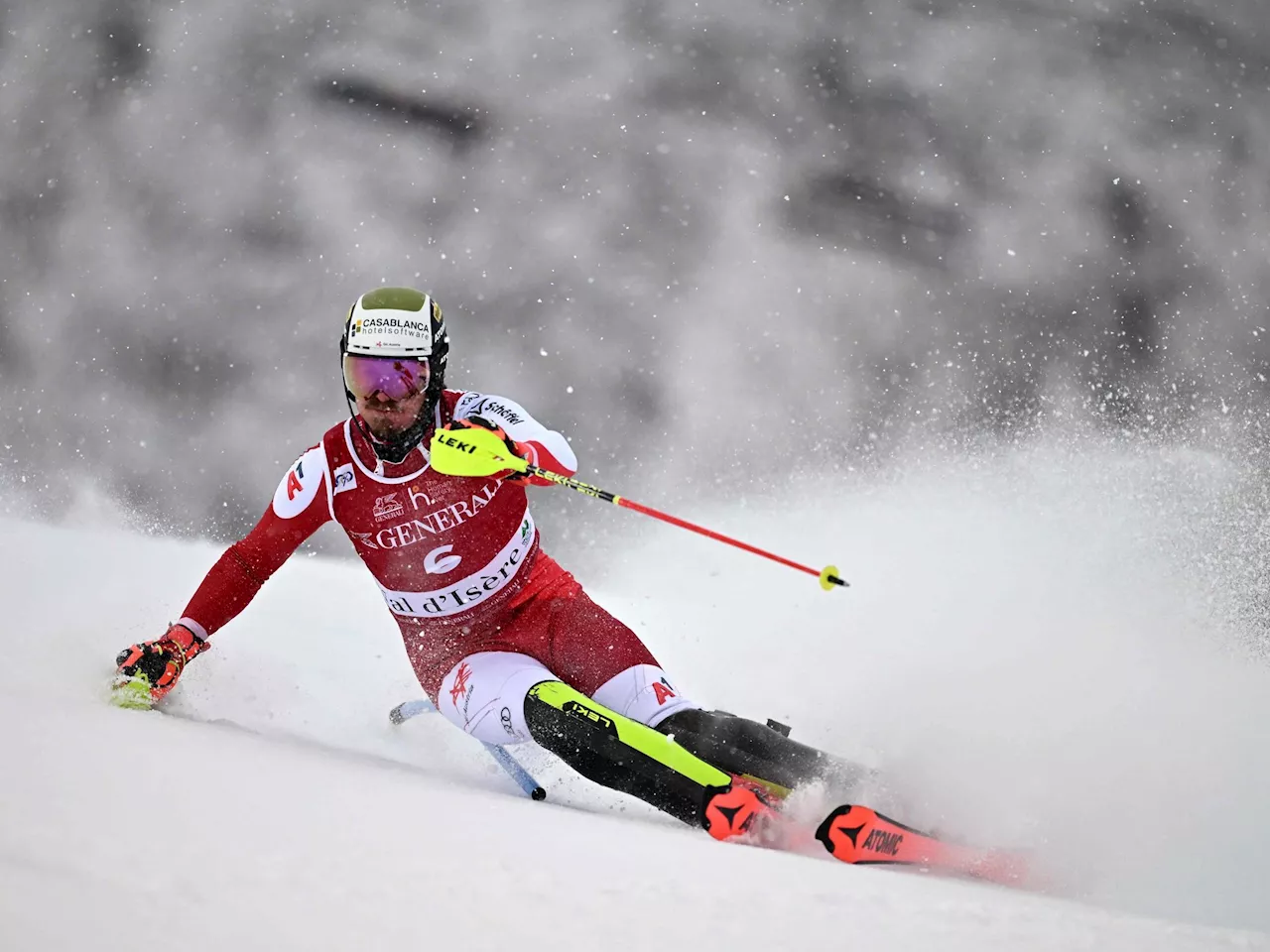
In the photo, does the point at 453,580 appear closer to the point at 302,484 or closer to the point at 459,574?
the point at 459,574

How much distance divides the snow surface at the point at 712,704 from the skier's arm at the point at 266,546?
31 cm

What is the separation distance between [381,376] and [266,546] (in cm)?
68

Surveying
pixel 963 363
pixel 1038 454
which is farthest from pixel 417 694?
pixel 963 363

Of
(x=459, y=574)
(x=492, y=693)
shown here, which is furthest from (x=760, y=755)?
(x=459, y=574)

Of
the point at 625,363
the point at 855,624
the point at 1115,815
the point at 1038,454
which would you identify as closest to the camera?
the point at 1115,815

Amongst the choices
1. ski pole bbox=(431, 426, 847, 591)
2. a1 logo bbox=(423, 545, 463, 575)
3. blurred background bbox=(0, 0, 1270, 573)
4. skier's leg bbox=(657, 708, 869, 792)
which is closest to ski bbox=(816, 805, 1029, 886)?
skier's leg bbox=(657, 708, 869, 792)

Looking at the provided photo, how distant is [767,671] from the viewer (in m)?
4.55

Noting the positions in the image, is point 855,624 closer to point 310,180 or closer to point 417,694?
point 417,694

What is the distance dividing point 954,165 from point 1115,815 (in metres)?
11.0

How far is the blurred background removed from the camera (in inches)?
443

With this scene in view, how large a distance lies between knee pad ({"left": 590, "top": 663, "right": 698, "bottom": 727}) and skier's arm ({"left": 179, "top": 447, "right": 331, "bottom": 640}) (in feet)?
3.20

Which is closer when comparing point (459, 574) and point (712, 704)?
point (459, 574)

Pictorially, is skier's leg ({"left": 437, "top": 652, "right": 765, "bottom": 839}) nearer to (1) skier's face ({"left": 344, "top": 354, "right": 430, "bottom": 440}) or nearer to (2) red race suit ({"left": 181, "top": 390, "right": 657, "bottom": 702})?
(2) red race suit ({"left": 181, "top": 390, "right": 657, "bottom": 702})

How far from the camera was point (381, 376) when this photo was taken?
2920mm
